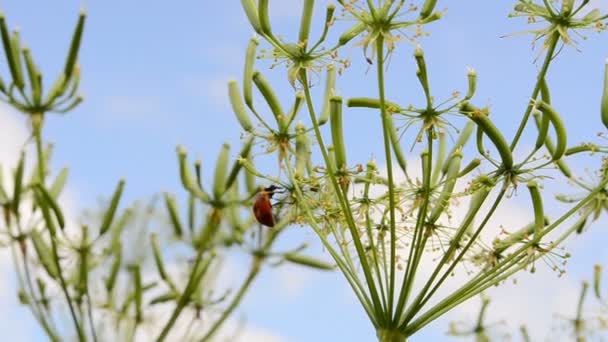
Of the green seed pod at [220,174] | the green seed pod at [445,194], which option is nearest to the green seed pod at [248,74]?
the green seed pod at [445,194]

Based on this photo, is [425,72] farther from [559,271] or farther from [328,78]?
[559,271]

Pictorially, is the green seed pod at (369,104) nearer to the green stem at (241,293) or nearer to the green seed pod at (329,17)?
the green seed pod at (329,17)

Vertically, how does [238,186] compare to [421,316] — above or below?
above

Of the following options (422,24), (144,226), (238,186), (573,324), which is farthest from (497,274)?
(144,226)

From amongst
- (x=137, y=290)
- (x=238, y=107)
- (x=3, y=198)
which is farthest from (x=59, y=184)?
(x=238, y=107)

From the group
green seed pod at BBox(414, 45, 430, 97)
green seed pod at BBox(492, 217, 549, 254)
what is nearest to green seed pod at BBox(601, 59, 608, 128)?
green seed pod at BBox(492, 217, 549, 254)

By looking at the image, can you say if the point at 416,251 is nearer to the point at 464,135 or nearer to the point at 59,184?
the point at 464,135
